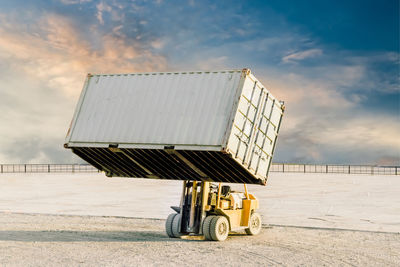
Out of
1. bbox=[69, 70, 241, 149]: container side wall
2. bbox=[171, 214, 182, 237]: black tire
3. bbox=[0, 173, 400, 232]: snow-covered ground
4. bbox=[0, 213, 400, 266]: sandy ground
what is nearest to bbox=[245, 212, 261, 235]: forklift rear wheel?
bbox=[0, 213, 400, 266]: sandy ground

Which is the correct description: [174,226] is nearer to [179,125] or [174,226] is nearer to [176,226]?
[176,226]

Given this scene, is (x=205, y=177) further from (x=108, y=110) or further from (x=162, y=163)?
(x=108, y=110)

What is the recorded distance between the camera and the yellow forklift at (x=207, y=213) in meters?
14.3

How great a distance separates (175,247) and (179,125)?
10.7ft

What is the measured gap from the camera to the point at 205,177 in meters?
14.3

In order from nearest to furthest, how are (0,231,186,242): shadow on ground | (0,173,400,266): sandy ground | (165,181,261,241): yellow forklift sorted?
(0,173,400,266): sandy ground
(165,181,261,241): yellow forklift
(0,231,186,242): shadow on ground

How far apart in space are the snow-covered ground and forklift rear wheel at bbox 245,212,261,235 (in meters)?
2.97

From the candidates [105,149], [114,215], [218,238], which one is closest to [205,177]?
[218,238]

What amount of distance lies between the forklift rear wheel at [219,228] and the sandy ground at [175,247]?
256 millimetres

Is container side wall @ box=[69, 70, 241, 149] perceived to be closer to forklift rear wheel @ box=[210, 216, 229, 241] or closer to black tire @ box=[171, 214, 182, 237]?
forklift rear wheel @ box=[210, 216, 229, 241]

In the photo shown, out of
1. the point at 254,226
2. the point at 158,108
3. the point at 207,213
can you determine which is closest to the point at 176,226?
the point at 207,213

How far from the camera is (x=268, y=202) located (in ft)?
84.7

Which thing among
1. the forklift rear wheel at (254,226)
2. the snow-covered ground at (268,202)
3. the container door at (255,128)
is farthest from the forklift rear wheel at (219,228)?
the snow-covered ground at (268,202)

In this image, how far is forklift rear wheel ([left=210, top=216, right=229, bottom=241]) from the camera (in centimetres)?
1406
